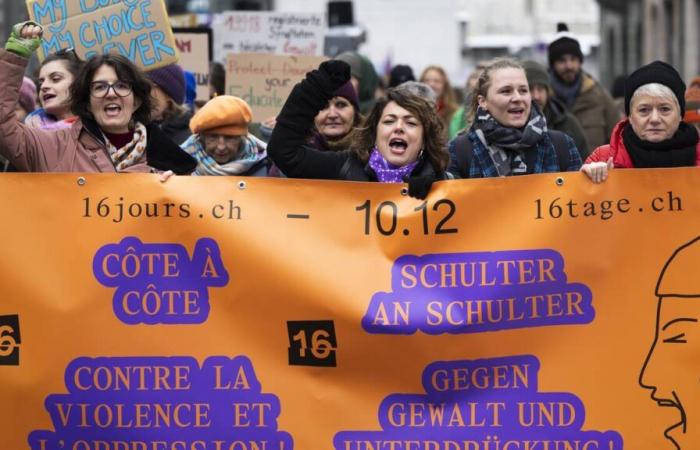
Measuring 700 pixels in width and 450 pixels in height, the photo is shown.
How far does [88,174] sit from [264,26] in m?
6.74

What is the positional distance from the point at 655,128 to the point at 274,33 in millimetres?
6605

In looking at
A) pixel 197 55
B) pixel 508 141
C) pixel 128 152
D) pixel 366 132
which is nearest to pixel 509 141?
pixel 508 141

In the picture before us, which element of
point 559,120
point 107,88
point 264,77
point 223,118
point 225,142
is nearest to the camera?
point 107,88

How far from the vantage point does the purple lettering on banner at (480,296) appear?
18.0ft

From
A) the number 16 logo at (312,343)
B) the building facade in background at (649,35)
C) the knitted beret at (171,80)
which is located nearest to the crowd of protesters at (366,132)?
the number 16 logo at (312,343)

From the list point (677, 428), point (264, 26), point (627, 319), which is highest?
point (264, 26)

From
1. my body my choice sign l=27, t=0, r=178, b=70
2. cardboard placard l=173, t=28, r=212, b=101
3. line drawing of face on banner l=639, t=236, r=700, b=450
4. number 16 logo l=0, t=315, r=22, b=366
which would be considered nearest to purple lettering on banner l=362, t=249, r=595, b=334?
line drawing of face on banner l=639, t=236, r=700, b=450

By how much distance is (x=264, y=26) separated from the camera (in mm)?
12227

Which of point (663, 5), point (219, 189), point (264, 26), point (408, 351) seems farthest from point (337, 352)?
point (663, 5)

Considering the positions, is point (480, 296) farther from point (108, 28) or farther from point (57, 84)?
point (108, 28)

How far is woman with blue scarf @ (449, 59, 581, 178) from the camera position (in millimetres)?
6477

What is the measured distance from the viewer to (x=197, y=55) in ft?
33.6

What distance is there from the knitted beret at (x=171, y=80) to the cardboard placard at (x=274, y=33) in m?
3.47

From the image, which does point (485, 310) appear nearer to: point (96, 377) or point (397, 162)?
point (397, 162)
